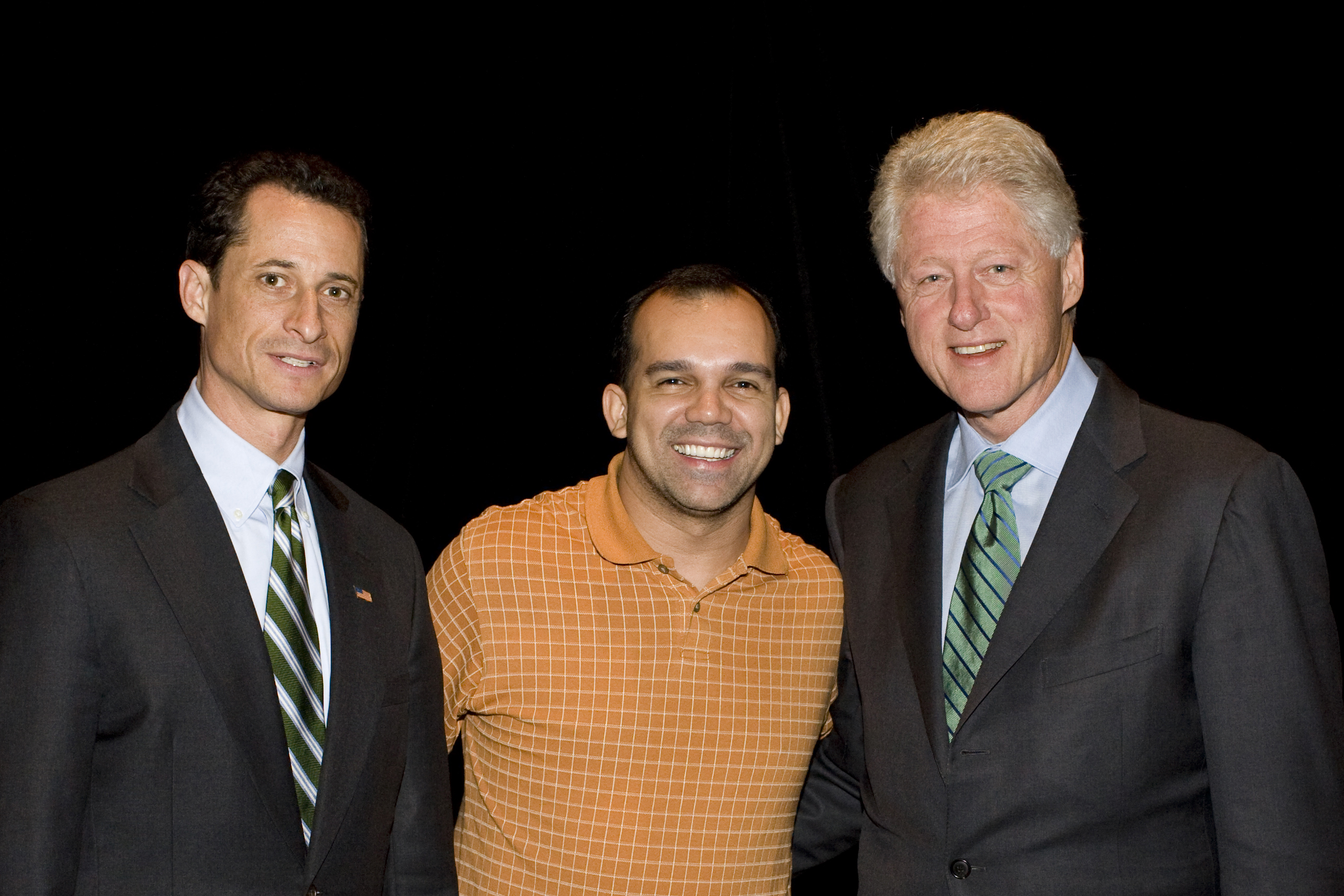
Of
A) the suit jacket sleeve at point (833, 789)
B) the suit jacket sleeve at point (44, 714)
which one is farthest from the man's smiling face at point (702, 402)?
the suit jacket sleeve at point (44, 714)

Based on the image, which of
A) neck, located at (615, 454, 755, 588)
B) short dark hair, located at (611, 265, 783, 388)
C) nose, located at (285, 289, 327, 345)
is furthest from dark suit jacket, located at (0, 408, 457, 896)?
short dark hair, located at (611, 265, 783, 388)

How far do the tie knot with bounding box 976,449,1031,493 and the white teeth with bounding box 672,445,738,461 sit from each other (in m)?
0.47

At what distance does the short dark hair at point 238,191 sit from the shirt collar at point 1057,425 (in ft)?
4.03

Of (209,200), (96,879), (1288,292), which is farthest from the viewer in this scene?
(1288,292)

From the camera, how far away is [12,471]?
9.26ft

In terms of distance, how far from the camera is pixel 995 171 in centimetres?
204

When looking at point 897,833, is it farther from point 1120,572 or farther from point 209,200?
point 209,200

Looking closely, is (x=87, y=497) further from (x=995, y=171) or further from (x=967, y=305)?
(x=995, y=171)

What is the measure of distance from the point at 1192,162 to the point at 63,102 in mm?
2931

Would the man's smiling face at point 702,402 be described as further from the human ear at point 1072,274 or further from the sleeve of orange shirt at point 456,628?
Result: the human ear at point 1072,274

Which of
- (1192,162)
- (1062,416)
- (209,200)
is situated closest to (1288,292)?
(1192,162)

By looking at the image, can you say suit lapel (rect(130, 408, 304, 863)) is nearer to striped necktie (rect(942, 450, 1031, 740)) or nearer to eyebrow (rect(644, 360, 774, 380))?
eyebrow (rect(644, 360, 774, 380))

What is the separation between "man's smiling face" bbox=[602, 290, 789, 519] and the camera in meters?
2.26

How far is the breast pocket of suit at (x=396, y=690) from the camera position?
1.91 meters
